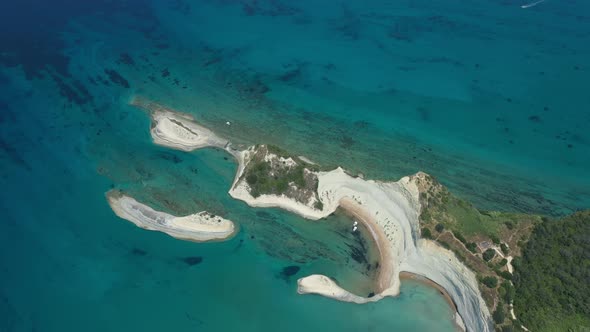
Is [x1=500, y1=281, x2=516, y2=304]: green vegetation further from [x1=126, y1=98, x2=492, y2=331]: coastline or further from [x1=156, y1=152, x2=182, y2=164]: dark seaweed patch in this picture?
[x1=156, y1=152, x2=182, y2=164]: dark seaweed patch

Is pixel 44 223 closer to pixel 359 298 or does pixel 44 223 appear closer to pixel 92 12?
pixel 359 298

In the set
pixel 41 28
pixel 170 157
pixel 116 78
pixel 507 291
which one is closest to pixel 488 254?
pixel 507 291

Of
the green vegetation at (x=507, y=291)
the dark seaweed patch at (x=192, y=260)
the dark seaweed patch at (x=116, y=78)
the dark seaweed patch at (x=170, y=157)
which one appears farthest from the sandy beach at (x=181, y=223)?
the dark seaweed patch at (x=116, y=78)

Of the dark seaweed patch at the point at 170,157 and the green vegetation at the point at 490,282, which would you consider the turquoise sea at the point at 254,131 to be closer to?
the dark seaweed patch at the point at 170,157

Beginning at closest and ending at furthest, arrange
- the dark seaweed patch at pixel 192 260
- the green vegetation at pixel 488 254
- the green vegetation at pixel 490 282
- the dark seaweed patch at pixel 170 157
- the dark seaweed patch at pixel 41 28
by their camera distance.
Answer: the green vegetation at pixel 490 282
the green vegetation at pixel 488 254
the dark seaweed patch at pixel 192 260
the dark seaweed patch at pixel 170 157
the dark seaweed patch at pixel 41 28

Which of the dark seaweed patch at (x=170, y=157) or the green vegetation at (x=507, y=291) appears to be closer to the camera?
the green vegetation at (x=507, y=291)

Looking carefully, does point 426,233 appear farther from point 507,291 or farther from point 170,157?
point 170,157

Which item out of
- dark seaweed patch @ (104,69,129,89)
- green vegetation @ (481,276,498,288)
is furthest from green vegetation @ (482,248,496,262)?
dark seaweed patch @ (104,69,129,89)

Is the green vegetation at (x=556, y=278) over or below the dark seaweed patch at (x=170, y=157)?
over
